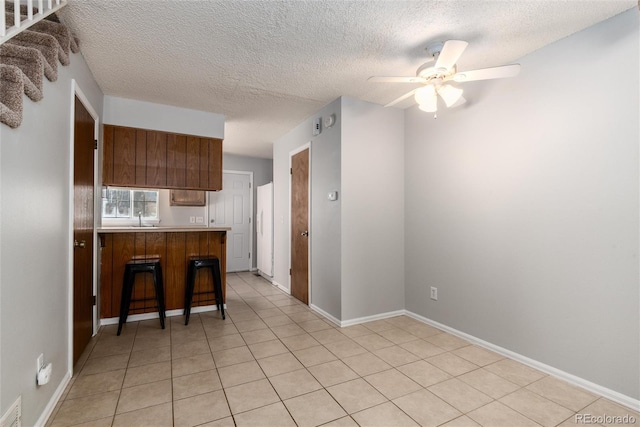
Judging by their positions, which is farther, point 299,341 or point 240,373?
point 299,341

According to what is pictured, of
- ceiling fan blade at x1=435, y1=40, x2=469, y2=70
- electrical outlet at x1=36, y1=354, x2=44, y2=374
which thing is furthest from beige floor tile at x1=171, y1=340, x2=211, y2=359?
ceiling fan blade at x1=435, y1=40, x2=469, y2=70

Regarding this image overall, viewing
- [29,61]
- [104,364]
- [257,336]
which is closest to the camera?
[29,61]

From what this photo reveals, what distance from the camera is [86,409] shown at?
181 centimetres

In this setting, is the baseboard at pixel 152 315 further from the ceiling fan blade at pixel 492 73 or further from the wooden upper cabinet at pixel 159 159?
the ceiling fan blade at pixel 492 73

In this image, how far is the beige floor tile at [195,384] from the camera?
6.52ft

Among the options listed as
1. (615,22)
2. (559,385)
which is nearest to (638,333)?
(559,385)

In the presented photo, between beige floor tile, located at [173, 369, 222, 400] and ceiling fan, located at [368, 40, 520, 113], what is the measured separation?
95.8 inches

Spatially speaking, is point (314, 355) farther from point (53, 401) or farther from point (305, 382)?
point (53, 401)

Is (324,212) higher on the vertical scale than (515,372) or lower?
higher

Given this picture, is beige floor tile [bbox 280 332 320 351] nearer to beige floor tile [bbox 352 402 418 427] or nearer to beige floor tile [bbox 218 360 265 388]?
beige floor tile [bbox 218 360 265 388]

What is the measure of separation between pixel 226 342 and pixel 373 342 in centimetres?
136

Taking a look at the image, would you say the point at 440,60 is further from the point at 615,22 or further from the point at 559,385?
the point at 559,385

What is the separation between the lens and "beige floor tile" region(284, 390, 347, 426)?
5.70ft

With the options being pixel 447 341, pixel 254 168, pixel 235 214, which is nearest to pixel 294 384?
pixel 447 341
